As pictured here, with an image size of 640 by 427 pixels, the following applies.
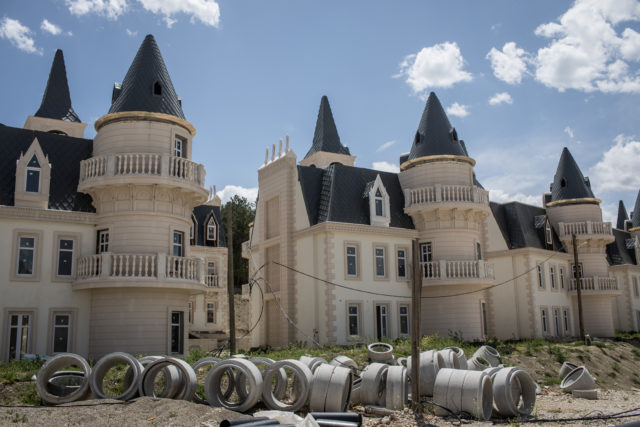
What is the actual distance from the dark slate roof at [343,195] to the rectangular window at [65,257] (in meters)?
12.5

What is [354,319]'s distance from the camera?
33.0 meters

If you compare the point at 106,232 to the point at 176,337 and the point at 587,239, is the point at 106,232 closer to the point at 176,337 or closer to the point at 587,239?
the point at 176,337

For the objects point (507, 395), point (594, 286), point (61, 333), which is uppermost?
point (594, 286)

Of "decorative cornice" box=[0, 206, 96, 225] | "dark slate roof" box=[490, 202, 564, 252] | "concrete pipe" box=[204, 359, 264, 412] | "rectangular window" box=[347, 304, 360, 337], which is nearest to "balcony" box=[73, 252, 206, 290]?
"decorative cornice" box=[0, 206, 96, 225]

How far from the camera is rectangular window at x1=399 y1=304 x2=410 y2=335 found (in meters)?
34.6

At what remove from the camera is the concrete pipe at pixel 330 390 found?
1759 centimetres

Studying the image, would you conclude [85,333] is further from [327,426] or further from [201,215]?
[201,215]

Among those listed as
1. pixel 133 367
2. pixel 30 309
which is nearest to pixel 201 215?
pixel 30 309

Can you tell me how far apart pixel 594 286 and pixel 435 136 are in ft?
60.2

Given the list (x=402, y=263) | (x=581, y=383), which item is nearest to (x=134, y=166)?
(x=402, y=263)

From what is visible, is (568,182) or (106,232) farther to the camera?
(568,182)

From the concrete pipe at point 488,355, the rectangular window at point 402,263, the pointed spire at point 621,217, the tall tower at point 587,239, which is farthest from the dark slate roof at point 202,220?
the pointed spire at point 621,217

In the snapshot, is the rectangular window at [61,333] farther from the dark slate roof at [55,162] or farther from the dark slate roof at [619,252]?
the dark slate roof at [619,252]

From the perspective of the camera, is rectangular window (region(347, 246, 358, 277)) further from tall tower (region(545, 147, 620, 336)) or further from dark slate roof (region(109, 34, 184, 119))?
tall tower (region(545, 147, 620, 336))
